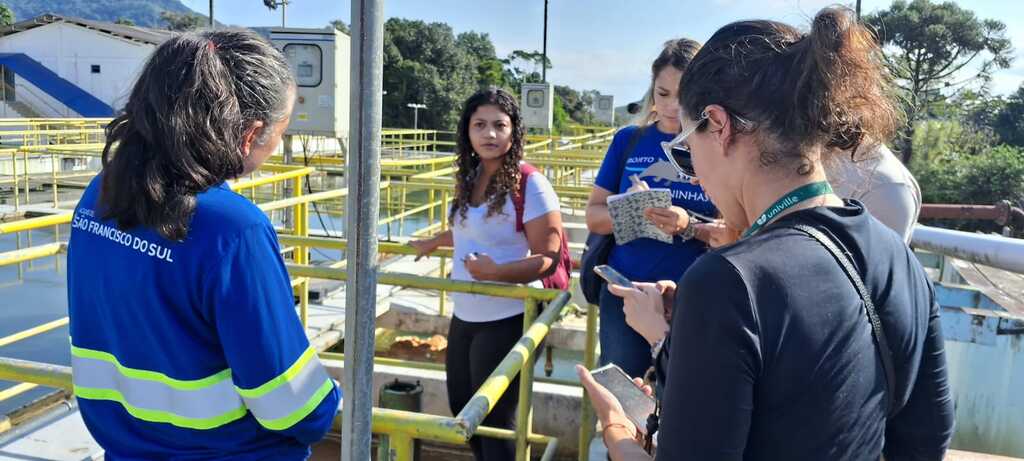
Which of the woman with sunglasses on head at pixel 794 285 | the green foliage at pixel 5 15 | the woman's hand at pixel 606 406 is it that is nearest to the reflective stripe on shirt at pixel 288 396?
the woman's hand at pixel 606 406

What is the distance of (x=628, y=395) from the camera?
4.52 feet

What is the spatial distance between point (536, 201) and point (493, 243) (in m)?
0.22

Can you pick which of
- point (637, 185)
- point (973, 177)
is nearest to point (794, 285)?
point (637, 185)

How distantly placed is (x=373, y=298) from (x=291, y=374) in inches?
8.9

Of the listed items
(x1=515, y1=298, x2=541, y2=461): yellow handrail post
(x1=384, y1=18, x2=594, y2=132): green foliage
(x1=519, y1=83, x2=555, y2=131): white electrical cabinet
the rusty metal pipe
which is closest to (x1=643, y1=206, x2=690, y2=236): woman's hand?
(x1=515, y1=298, x2=541, y2=461): yellow handrail post

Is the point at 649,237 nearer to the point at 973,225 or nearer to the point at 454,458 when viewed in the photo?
the point at 454,458

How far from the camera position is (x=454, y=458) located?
13.3ft

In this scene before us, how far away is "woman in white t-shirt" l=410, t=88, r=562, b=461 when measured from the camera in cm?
269

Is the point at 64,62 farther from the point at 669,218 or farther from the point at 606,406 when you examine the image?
the point at 606,406

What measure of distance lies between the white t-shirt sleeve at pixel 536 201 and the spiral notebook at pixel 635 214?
14.7 inches

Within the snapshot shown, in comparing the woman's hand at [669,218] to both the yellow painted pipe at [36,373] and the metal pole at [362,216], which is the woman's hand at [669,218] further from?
the yellow painted pipe at [36,373]

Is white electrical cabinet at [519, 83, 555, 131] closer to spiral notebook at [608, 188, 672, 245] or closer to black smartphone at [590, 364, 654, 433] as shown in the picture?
spiral notebook at [608, 188, 672, 245]

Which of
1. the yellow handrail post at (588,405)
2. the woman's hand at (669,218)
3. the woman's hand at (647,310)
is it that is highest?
the woman's hand at (669,218)

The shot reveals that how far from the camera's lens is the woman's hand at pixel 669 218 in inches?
88.3
